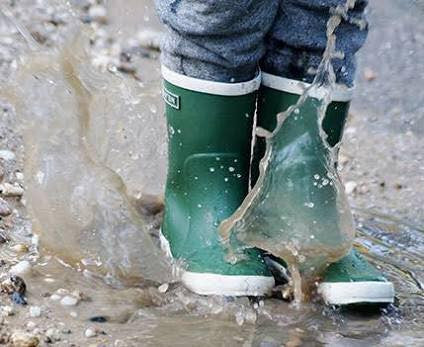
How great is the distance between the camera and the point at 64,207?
6.82ft

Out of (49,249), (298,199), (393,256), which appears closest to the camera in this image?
(298,199)

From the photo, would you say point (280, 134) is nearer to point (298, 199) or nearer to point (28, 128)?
point (298, 199)

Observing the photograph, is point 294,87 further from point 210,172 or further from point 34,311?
point 34,311

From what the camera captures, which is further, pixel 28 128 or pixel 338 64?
pixel 28 128

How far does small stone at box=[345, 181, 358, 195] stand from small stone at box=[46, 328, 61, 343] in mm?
961

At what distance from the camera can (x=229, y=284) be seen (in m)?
1.89

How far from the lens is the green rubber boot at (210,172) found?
1.91m

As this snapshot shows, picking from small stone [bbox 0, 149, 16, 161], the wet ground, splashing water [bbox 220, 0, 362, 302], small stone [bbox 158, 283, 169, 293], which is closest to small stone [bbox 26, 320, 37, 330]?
the wet ground

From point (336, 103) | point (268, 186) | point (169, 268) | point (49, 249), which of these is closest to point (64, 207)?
point (49, 249)

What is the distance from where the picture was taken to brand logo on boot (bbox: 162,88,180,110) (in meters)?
1.97

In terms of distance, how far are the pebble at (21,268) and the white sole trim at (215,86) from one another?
394 mm

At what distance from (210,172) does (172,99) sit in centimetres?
14

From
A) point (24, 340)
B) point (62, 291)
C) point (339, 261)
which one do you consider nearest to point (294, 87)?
point (339, 261)

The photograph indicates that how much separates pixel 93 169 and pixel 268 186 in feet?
1.12
